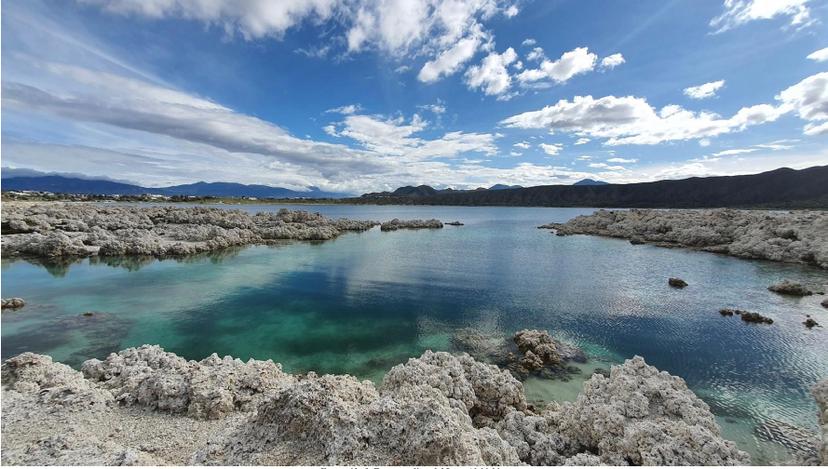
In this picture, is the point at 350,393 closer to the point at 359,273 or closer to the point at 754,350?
the point at 754,350

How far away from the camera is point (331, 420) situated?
7441 millimetres

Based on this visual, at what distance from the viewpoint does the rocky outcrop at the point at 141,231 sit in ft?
115

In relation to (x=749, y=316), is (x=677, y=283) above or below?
above

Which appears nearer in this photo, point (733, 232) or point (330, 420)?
point (330, 420)

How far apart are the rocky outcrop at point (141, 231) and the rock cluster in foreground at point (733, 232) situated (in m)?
48.4

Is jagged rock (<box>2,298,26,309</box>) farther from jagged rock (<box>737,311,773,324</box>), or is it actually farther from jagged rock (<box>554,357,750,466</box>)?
jagged rock (<box>737,311,773,324</box>)

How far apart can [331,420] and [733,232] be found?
198 ft

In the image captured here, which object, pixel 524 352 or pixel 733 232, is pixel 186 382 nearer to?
pixel 524 352

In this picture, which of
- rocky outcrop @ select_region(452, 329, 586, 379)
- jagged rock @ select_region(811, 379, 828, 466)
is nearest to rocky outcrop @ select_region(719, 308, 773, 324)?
rocky outcrop @ select_region(452, 329, 586, 379)


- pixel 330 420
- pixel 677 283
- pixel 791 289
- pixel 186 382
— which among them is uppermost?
pixel 330 420

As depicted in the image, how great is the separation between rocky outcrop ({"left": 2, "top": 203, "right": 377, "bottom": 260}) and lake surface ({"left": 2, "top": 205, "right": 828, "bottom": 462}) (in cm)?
Result: 356

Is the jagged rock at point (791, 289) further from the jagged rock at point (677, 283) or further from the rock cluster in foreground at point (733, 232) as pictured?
the rock cluster in foreground at point (733, 232)

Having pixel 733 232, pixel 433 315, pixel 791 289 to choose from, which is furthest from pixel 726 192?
pixel 433 315

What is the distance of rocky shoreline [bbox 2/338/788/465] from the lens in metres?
7.00
